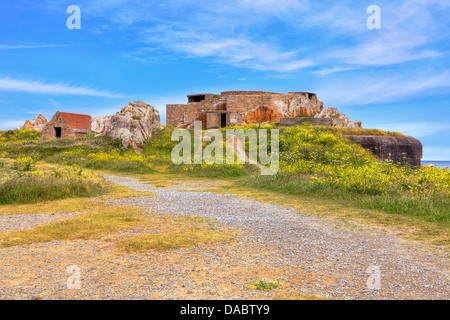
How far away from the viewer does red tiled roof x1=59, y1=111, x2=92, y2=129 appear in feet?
121

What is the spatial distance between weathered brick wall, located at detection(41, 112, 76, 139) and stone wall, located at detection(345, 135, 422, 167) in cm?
2792

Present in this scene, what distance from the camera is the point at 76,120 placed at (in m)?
38.2

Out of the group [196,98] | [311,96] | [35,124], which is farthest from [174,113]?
[35,124]

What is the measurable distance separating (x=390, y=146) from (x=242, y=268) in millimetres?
23345

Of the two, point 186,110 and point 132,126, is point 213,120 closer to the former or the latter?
point 186,110

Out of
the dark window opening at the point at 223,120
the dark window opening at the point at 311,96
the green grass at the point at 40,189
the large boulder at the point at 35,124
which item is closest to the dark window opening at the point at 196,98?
the dark window opening at the point at 223,120

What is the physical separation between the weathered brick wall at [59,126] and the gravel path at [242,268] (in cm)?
3413

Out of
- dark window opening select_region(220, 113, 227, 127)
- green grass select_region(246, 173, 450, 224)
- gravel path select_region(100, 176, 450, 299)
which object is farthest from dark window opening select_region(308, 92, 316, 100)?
gravel path select_region(100, 176, 450, 299)

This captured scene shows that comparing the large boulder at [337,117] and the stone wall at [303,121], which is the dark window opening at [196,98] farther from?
the large boulder at [337,117]

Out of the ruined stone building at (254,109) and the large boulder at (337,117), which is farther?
the ruined stone building at (254,109)

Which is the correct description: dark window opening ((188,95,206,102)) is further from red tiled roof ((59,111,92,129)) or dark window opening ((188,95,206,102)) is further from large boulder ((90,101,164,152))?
large boulder ((90,101,164,152))

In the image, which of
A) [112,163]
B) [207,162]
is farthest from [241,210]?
[112,163]

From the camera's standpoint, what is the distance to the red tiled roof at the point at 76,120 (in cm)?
3697
